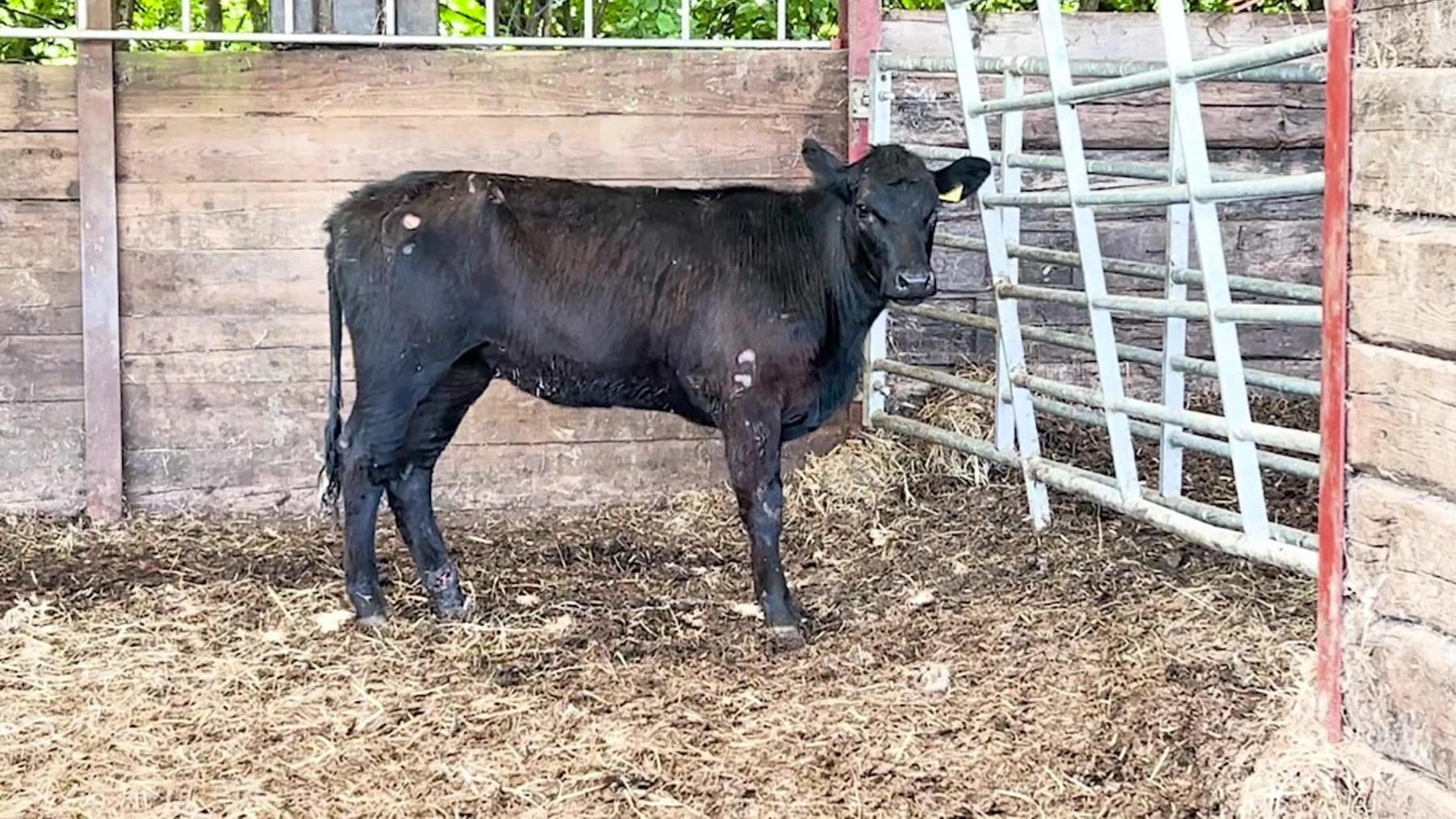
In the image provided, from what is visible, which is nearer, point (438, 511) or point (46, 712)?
point (46, 712)

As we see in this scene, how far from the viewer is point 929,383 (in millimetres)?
6578

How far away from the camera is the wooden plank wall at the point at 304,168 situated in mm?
6160

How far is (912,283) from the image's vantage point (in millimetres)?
4770

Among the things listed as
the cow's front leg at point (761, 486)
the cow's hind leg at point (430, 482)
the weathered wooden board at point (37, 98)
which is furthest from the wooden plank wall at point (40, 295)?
the cow's front leg at point (761, 486)

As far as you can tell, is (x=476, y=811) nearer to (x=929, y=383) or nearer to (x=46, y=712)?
(x=46, y=712)

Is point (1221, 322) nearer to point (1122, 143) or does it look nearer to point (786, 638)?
point (786, 638)

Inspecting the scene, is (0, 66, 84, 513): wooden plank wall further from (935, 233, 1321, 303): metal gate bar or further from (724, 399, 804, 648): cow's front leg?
(935, 233, 1321, 303): metal gate bar

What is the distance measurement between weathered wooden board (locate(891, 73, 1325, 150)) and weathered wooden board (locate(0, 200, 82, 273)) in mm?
3243

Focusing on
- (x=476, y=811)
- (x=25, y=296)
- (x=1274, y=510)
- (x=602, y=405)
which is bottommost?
(x=476, y=811)

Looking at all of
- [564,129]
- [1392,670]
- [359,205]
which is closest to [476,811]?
[1392,670]

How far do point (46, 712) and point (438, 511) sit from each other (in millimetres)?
2453

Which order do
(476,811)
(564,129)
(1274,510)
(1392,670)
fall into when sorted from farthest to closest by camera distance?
(564,129), (1274,510), (476,811), (1392,670)

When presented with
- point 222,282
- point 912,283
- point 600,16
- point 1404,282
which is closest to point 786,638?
point 912,283

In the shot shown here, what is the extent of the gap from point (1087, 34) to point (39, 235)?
13.9ft
